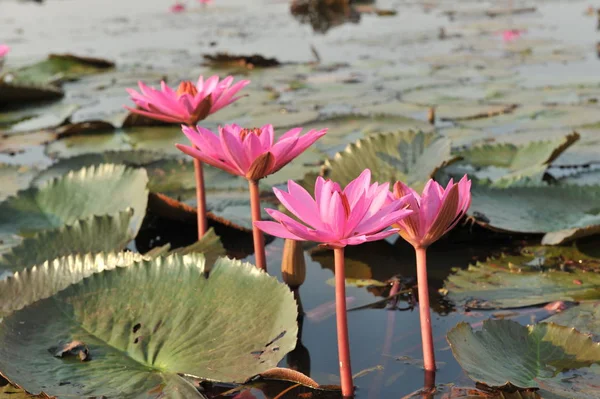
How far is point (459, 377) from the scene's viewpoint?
43.9 inches

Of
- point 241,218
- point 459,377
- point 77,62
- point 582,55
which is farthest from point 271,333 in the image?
point 77,62

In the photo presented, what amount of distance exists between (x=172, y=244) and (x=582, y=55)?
3.49 meters

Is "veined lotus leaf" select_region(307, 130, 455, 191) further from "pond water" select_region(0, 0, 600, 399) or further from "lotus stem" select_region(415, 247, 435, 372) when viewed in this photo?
"lotus stem" select_region(415, 247, 435, 372)

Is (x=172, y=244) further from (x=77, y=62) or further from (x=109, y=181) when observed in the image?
(x=77, y=62)

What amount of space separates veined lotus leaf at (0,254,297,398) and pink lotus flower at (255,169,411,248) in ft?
0.77

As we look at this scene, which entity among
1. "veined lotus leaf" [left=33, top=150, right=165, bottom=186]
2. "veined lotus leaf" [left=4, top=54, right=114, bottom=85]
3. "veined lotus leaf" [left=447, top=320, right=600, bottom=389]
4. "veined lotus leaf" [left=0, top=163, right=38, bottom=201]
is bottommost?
"veined lotus leaf" [left=0, top=163, right=38, bottom=201]

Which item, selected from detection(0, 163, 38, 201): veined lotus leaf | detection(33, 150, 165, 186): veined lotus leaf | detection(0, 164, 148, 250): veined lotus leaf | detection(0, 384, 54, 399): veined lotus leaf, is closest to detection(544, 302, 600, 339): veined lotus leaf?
detection(0, 384, 54, 399): veined lotus leaf

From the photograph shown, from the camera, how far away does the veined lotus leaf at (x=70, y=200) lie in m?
1.77

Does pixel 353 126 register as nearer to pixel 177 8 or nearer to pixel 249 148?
pixel 249 148

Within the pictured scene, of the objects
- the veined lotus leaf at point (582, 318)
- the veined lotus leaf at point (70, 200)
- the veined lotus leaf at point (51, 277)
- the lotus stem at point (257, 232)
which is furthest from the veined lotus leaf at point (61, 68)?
the veined lotus leaf at point (582, 318)

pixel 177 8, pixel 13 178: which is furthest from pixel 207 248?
pixel 177 8

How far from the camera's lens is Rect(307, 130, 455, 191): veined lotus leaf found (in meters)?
1.80

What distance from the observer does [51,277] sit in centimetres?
131

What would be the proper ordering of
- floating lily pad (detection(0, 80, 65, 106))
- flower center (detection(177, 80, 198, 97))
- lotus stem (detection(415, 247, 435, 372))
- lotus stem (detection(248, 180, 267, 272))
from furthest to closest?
floating lily pad (detection(0, 80, 65, 106))
flower center (detection(177, 80, 198, 97))
lotus stem (detection(248, 180, 267, 272))
lotus stem (detection(415, 247, 435, 372))
